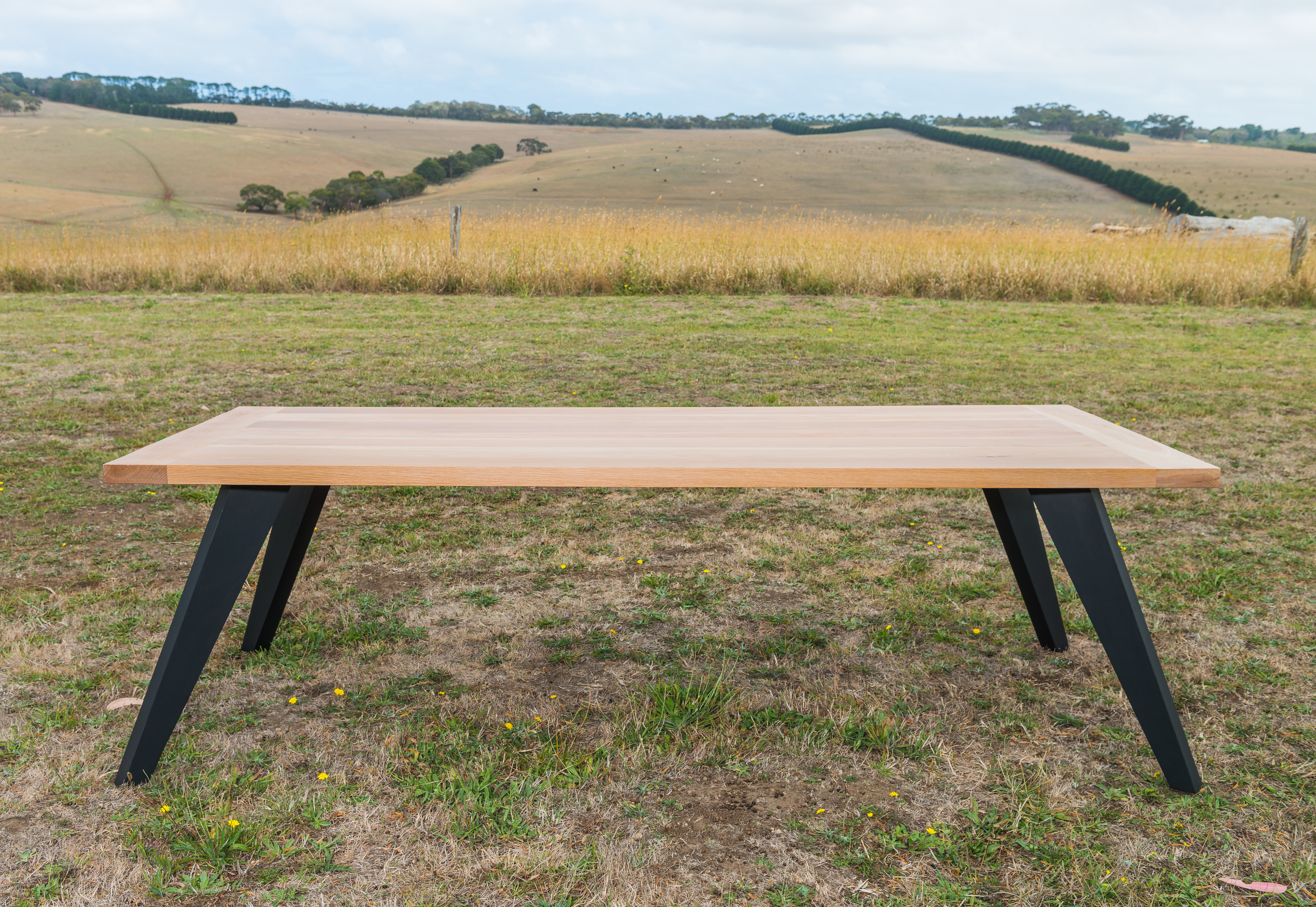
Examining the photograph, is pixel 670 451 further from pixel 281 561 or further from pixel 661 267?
pixel 661 267

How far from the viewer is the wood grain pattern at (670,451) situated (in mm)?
1813

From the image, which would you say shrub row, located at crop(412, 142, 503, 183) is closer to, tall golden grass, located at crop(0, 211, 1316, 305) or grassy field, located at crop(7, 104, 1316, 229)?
grassy field, located at crop(7, 104, 1316, 229)

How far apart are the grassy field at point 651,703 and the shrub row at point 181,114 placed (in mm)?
68697

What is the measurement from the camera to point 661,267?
10.6 meters

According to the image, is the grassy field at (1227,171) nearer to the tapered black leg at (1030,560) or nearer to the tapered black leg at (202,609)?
the tapered black leg at (1030,560)

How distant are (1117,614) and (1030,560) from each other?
2.00 ft

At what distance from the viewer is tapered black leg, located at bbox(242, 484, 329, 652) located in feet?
7.95

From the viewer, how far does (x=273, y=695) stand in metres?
2.32

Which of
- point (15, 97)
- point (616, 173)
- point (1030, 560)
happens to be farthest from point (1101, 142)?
point (15, 97)

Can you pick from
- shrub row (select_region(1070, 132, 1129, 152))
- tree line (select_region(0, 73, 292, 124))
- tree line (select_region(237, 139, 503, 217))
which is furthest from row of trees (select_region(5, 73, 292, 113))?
shrub row (select_region(1070, 132, 1129, 152))

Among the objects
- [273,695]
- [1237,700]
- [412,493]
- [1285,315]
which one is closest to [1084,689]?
[1237,700]

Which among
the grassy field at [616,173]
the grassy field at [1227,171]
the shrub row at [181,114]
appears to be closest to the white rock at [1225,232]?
the grassy field at [616,173]

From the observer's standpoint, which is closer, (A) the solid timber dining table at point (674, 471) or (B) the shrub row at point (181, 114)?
(A) the solid timber dining table at point (674, 471)

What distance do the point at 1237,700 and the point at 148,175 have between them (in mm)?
52618
